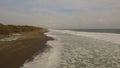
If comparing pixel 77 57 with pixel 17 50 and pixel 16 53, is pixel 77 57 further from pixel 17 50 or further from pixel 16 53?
pixel 17 50

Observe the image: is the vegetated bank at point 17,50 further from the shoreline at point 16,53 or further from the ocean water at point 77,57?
the ocean water at point 77,57

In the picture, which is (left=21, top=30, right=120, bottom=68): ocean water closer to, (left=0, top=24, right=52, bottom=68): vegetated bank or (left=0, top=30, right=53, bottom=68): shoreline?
(left=0, top=30, right=53, bottom=68): shoreline

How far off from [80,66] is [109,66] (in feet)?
5.72

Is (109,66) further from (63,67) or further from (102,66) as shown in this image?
(63,67)

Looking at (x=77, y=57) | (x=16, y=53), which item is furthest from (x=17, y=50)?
(x=77, y=57)

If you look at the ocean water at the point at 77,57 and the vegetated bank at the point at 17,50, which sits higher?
the vegetated bank at the point at 17,50

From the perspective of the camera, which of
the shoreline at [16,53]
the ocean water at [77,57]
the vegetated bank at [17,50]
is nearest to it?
the ocean water at [77,57]

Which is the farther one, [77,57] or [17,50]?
[17,50]

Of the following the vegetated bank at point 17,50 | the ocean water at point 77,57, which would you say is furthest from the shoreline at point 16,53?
the ocean water at point 77,57

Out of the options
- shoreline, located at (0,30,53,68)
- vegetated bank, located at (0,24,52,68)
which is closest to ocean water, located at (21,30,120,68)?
shoreline, located at (0,30,53,68)

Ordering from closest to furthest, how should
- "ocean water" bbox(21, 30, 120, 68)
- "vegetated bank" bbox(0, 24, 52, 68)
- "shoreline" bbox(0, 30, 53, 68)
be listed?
"ocean water" bbox(21, 30, 120, 68)
"shoreline" bbox(0, 30, 53, 68)
"vegetated bank" bbox(0, 24, 52, 68)

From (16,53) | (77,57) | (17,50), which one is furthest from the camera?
(17,50)

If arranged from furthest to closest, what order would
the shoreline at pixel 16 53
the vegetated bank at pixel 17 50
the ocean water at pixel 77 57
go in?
the vegetated bank at pixel 17 50, the shoreline at pixel 16 53, the ocean water at pixel 77 57

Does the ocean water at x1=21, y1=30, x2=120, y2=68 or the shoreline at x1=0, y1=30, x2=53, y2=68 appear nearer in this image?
the ocean water at x1=21, y1=30, x2=120, y2=68
